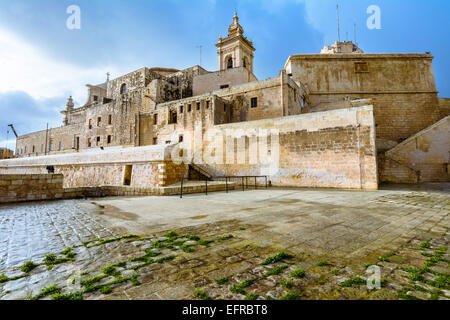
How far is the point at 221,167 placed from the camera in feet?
48.7

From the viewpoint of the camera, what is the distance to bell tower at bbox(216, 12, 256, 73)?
29.9 metres

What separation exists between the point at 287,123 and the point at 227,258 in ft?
37.5

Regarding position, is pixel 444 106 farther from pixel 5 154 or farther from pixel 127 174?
pixel 5 154

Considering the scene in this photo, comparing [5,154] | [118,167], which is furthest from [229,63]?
[5,154]

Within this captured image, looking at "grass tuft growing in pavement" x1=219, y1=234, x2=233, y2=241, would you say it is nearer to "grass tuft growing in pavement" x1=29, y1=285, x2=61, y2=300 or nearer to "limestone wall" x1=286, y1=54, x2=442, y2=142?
"grass tuft growing in pavement" x1=29, y1=285, x2=61, y2=300

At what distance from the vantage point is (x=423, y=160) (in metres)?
14.3

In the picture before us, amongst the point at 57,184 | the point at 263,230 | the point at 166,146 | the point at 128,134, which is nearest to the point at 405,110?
the point at 166,146

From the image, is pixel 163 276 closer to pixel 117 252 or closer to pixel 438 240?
pixel 117 252

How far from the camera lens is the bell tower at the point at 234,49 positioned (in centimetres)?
2994

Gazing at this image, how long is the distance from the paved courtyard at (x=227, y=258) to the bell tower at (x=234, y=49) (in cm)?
3050

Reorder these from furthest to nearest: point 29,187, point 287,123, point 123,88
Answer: point 123,88 < point 287,123 < point 29,187

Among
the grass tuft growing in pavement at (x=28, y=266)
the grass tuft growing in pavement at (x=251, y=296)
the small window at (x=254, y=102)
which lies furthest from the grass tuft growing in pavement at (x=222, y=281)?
the small window at (x=254, y=102)

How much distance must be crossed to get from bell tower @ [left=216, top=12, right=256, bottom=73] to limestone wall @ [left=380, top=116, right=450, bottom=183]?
22.9m
